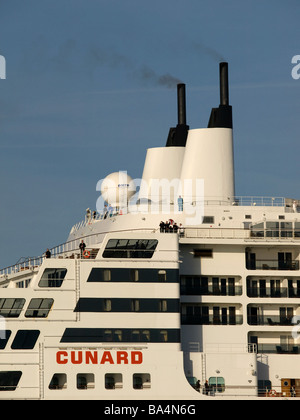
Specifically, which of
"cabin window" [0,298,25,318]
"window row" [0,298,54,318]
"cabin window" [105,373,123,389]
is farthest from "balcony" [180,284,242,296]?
"cabin window" [0,298,25,318]

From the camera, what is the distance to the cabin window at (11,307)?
176 ft

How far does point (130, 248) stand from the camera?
5506 centimetres

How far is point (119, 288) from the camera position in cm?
5397

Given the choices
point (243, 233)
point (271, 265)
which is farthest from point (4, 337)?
point (271, 265)

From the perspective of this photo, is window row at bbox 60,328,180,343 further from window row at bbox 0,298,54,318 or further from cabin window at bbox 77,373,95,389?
cabin window at bbox 77,373,95,389

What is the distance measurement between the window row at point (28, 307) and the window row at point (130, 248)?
3.96m

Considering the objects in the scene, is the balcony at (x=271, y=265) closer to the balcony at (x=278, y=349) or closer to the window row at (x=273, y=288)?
the window row at (x=273, y=288)

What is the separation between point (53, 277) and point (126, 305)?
4.01 metres

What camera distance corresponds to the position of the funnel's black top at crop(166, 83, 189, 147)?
2667 inches

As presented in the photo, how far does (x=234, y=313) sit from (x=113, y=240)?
7.72m

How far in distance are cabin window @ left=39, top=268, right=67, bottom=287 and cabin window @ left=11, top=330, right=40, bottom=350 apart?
2.53m

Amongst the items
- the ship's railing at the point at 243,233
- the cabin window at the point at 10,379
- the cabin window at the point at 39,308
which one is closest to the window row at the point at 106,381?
the cabin window at the point at 10,379
